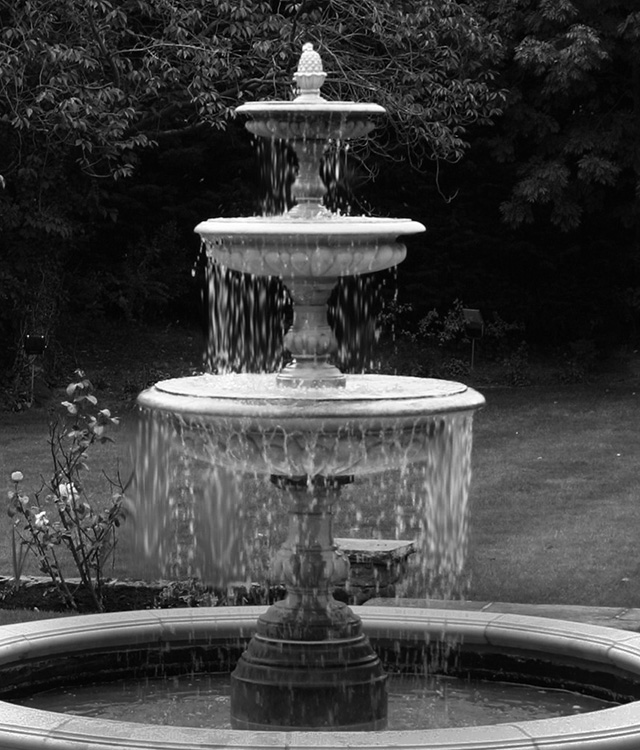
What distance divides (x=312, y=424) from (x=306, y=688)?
1.21 metres

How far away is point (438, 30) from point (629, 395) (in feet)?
16.9

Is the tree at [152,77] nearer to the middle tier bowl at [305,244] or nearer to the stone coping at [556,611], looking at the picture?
the stone coping at [556,611]

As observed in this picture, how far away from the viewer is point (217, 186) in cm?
2194

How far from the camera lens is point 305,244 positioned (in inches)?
231

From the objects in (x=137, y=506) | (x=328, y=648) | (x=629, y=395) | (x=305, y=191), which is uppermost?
(x=305, y=191)

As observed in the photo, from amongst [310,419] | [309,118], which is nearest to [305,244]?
[309,118]

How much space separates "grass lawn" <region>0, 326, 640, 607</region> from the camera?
10242 millimetres

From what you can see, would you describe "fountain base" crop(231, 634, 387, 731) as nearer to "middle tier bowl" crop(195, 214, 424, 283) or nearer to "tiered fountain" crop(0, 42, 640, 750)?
"tiered fountain" crop(0, 42, 640, 750)

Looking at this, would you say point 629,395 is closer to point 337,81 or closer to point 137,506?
point 337,81

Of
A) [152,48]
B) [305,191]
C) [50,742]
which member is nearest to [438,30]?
[152,48]

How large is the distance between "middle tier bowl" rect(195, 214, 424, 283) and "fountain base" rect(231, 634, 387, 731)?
60.2 inches

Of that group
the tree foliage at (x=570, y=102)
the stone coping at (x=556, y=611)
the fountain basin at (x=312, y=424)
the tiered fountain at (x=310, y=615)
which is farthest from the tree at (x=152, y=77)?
the fountain basin at (x=312, y=424)

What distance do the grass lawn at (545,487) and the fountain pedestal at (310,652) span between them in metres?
3.19

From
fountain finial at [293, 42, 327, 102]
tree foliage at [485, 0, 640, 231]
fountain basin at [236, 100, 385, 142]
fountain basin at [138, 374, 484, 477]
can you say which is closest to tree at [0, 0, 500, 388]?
tree foliage at [485, 0, 640, 231]
